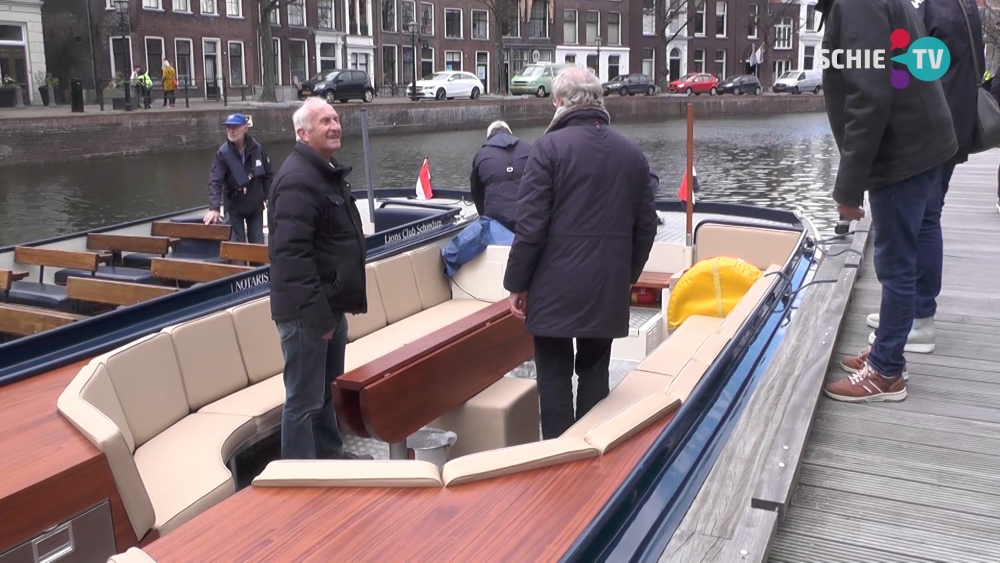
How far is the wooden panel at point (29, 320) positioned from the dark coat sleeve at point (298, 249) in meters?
1.31

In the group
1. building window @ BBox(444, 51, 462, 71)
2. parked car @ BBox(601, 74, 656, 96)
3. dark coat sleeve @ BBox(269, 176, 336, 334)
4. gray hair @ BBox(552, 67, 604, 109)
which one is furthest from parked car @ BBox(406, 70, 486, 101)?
gray hair @ BBox(552, 67, 604, 109)

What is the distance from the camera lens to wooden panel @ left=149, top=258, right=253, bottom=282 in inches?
188

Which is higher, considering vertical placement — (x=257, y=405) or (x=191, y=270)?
(x=191, y=270)

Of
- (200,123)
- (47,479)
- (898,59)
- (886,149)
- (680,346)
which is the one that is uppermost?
(200,123)

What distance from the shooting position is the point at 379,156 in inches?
829

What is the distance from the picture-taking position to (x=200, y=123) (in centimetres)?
2148

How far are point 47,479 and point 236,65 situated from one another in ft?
102

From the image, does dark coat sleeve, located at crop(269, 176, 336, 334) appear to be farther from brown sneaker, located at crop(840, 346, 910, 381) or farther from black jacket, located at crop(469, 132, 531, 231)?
black jacket, located at crop(469, 132, 531, 231)

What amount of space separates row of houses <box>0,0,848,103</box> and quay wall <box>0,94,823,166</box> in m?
4.01

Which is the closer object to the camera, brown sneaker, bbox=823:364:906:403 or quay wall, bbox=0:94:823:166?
brown sneaker, bbox=823:364:906:403

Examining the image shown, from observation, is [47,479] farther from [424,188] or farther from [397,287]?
[424,188]

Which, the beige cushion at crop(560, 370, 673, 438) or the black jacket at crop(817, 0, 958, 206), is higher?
the black jacket at crop(817, 0, 958, 206)

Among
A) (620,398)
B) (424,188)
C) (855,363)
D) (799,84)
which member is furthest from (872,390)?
(799,84)

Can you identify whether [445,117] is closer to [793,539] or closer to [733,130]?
[733,130]
